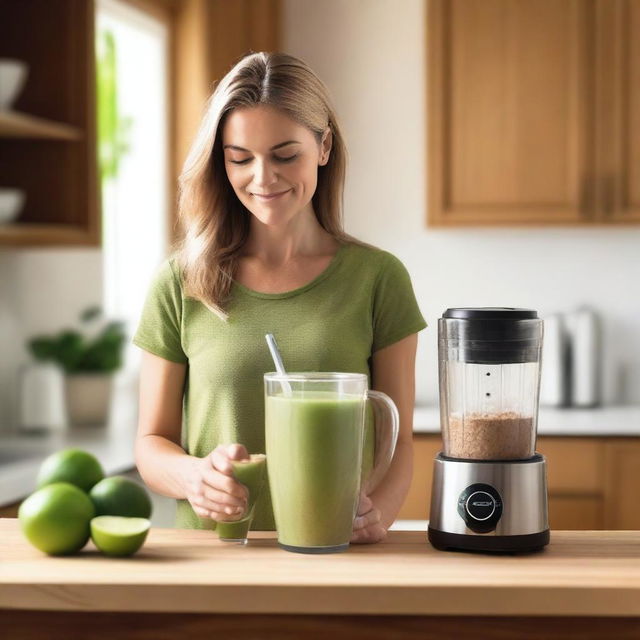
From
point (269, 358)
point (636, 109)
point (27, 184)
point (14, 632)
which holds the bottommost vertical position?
A: point (14, 632)

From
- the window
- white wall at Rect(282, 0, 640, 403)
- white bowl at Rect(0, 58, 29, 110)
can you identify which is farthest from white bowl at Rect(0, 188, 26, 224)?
white wall at Rect(282, 0, 640, 403)

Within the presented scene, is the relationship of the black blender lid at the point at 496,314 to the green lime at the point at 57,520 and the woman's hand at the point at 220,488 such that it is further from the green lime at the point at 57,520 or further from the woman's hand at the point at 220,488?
the green lime at the point at 57,520

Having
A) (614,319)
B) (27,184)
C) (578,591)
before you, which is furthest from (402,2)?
(578,591)

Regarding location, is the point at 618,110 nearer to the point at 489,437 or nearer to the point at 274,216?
the point at 274,216

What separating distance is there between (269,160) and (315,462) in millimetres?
450

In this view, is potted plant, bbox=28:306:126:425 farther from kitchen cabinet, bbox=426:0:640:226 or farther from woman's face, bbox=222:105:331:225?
woman's face, bbox=222:105:331:225

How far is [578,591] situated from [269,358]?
2.25 feet

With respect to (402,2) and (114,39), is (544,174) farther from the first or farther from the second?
(114,39)

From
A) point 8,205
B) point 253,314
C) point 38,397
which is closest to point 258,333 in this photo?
point 253,314

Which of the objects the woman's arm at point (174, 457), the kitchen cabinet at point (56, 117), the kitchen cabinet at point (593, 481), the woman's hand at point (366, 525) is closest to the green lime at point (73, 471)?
the woman's arm at point (174, 457)

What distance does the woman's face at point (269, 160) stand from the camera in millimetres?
1516

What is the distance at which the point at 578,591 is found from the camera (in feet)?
3.83

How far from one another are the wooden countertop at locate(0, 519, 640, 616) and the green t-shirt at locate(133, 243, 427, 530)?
0.43 m

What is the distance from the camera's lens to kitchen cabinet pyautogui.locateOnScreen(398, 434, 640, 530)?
3428 millimetres
